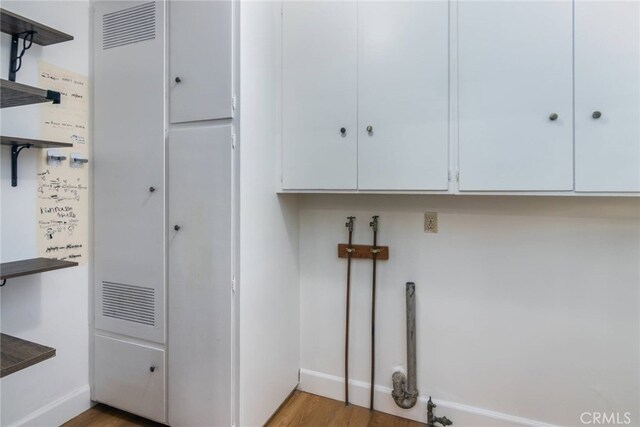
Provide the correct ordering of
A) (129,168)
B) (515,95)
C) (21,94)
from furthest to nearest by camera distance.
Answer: (129,168) → (515,95) → (21,94)

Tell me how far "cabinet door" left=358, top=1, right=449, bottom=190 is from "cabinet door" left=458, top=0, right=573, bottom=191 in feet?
0.33

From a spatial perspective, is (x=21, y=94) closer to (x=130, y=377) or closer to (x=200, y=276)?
(x=200, y=276)

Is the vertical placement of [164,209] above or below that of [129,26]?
below

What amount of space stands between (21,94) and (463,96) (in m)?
1.96

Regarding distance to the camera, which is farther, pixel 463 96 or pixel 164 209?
pixel 164 209

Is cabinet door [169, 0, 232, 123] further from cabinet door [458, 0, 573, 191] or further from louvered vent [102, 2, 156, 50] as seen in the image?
Result: cabinet door [458, 0, 573, 191]

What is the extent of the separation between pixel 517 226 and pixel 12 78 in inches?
107

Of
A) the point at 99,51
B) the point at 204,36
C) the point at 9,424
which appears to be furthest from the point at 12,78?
the point at 9,424

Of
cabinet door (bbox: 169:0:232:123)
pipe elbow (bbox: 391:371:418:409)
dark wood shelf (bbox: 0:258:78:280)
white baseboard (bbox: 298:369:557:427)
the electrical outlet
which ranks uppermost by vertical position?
cabinet door (bbox: 169:0:232:123)

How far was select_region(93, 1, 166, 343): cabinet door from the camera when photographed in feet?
5.55

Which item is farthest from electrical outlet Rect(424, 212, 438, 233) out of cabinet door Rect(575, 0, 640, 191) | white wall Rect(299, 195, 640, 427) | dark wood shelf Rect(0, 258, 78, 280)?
dark wood shelf Rect(0, 258, 78, 280)

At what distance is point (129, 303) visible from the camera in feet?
5.83

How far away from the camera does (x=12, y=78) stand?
1.52 meters

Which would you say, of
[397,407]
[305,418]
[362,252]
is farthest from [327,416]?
[362,252]
